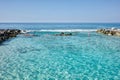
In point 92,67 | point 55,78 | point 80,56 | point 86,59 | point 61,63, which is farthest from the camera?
point 80,56

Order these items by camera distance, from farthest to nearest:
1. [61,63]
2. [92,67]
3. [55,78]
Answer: [61,63], [92,67], [55,78]

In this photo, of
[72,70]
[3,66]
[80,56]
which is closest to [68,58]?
[80,56]

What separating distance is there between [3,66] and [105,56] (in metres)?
10.9

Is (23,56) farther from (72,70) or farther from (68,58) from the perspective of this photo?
(72,70)

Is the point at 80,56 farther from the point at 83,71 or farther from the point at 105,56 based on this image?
the point at 83,71

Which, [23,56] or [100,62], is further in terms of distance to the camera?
[23,56]

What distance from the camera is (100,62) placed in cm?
2081

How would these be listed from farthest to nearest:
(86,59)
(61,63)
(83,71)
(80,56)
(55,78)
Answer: (80,56) < (86,59) < (61,63) < (83,71) < (55,78)

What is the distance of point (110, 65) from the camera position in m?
19.7

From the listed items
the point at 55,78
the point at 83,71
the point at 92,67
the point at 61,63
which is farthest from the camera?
the point at 61,63

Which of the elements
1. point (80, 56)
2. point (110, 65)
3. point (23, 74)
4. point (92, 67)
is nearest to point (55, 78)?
point (23, 74)

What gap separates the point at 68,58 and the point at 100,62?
3.51m

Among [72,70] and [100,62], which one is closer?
[72,70]

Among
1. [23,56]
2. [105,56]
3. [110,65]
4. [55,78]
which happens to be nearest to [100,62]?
[110,65]
